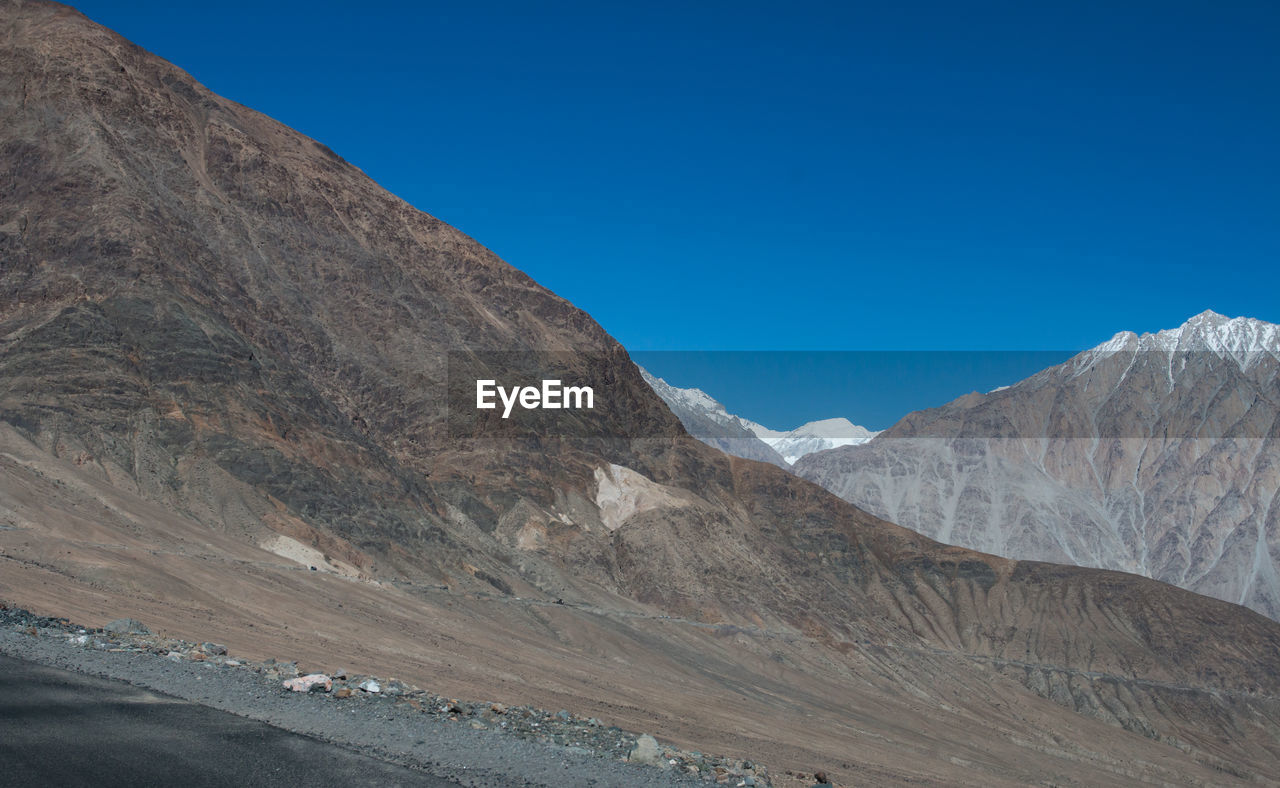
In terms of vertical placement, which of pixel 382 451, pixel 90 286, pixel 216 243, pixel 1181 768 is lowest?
pixel 1181 768

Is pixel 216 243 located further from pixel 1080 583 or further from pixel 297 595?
pixel 1080 583

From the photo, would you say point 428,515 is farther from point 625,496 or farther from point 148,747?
point 148,747

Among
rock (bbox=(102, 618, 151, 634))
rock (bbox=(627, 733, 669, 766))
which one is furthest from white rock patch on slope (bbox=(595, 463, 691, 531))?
rock (bbox=(627, 733, 669, 766))

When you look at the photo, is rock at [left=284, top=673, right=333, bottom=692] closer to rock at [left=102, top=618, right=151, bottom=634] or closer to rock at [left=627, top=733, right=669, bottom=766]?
rock at [left=627, top=733, right=669, bottom=766]

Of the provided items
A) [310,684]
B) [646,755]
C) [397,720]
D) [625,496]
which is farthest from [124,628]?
[625,496]

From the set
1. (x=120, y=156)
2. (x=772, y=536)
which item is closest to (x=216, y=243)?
(x=120, y=156)

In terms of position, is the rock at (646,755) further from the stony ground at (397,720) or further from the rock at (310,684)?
the rock at (310,684)
